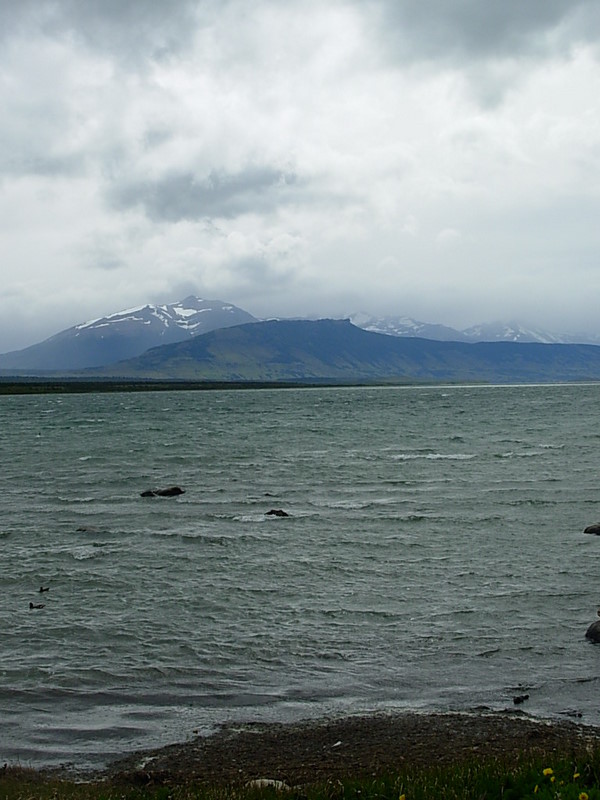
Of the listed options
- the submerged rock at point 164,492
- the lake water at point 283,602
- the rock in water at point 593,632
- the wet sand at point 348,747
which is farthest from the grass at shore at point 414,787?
the submerged rock at point 164,492

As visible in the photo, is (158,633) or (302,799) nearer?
(302,799)

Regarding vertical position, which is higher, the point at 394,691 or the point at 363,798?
the point at 363,798

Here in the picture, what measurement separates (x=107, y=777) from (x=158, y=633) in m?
8.17

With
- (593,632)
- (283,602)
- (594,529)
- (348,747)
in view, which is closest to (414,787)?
(348,747)

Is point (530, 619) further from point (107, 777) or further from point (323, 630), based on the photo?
point (107, 777)

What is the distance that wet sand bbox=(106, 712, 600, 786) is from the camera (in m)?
12.6

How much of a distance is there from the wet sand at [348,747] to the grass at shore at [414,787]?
0.71 metres

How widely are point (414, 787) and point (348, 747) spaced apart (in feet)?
12.4

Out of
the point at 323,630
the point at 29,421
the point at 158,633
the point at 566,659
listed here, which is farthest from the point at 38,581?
the point at 29,421

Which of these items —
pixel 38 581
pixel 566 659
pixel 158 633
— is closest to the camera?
pixel 566 659

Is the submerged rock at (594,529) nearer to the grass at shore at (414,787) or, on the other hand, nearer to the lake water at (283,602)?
the lake water at (283,602)

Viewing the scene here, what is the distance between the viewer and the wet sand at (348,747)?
1257 cm

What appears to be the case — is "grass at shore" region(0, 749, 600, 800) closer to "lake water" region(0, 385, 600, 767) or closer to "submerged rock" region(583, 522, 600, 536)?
"lake water" region(0, 385, 600, 767)

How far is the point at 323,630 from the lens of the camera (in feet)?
69.1
